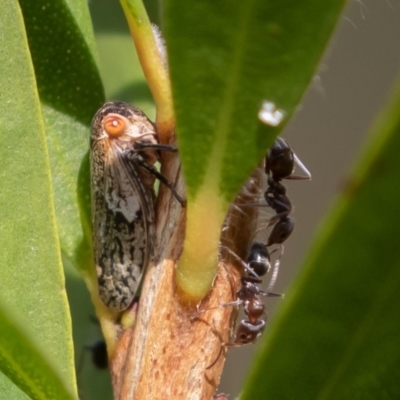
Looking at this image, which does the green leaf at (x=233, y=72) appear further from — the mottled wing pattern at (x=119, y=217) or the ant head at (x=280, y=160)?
the ant head at (x=280, y=160)

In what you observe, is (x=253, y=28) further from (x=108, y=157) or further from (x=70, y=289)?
(x=70, y=289)

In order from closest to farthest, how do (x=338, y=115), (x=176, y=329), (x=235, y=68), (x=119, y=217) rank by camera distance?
(x=235, y=68), (x=176, y=329), (x=119, y=217), (x=338, y=115)

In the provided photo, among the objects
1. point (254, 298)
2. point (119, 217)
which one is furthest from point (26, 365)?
point (254, 298)

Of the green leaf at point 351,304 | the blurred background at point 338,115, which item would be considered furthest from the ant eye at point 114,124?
the blurred background at point 338,115

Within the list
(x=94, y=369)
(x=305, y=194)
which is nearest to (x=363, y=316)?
(x=94, y=369)

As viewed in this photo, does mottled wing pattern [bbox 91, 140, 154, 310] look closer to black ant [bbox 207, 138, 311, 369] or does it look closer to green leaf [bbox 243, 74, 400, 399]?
black ant [bbox 207, 138, 311, 369]

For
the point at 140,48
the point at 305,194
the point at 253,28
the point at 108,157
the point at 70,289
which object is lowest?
the point at 305,194

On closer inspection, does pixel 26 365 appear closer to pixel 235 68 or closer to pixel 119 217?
pixel 235 68
